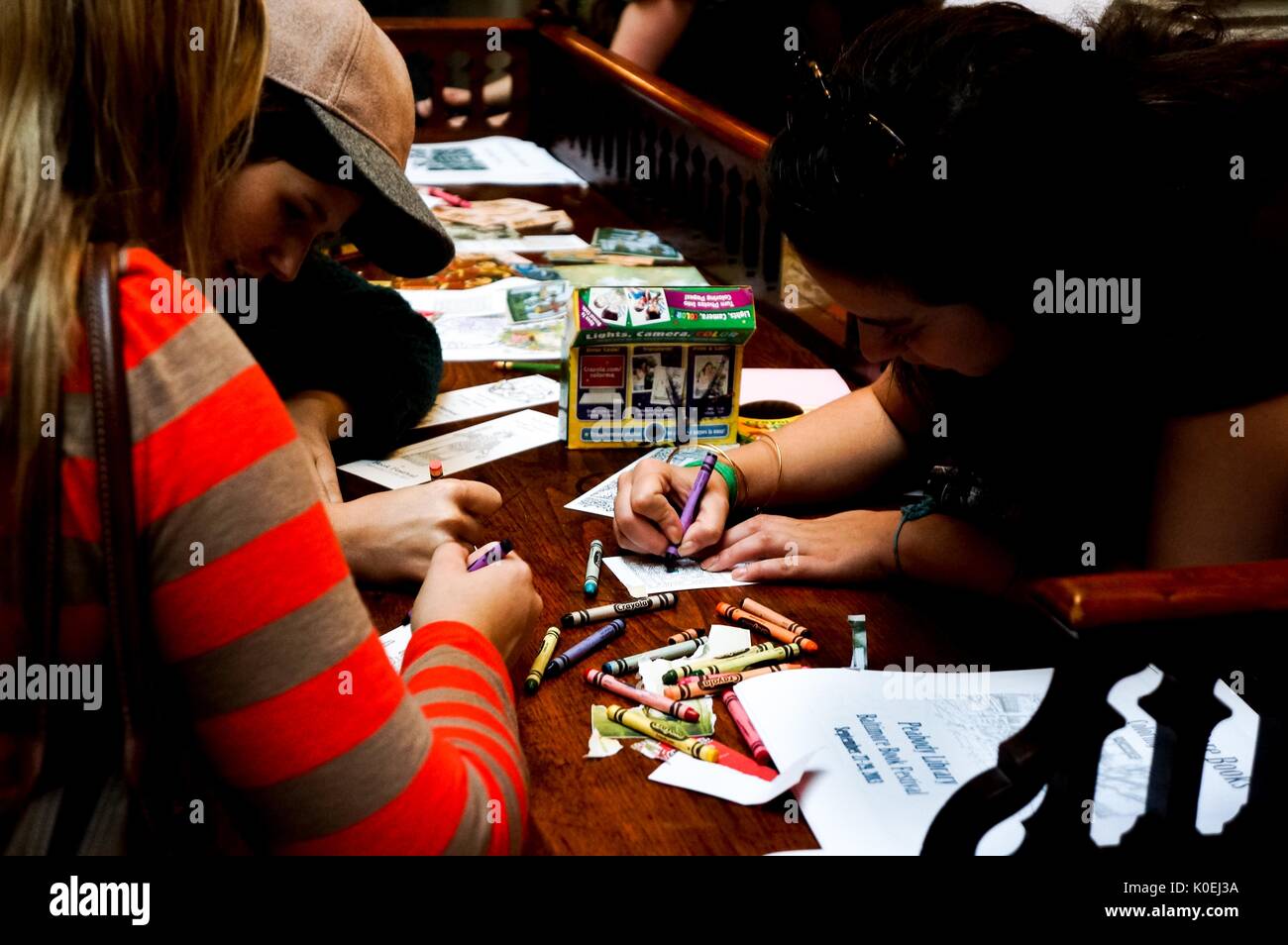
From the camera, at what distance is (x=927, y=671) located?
1.21 m

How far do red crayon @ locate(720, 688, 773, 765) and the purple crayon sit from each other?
0.94 feet

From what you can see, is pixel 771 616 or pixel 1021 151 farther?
pixel 771 616

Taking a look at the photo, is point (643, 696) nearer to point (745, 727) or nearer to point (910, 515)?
point (745, 727)

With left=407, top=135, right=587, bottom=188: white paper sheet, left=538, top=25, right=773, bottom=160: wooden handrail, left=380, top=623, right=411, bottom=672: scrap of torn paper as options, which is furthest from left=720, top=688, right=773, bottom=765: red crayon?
left=407, top=135, right=587, bottom=188: white paper sheet

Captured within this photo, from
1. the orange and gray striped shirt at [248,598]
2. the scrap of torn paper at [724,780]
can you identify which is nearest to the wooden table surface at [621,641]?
the scrap of torn paper at [724,780]

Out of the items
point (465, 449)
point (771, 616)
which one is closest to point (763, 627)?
point (771, 616)

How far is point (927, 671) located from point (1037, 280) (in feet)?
1.32

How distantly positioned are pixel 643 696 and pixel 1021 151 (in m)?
0.62

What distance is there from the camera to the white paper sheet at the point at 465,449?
166 centimetres

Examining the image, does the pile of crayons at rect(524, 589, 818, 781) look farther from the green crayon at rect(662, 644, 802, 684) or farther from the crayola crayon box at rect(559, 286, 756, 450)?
the crayola crayon box at rect(559, 286, 756, 450)

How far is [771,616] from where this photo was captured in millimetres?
1301

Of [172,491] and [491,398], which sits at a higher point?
[172,491]

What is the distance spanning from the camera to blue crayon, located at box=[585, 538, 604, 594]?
4.41 feet
